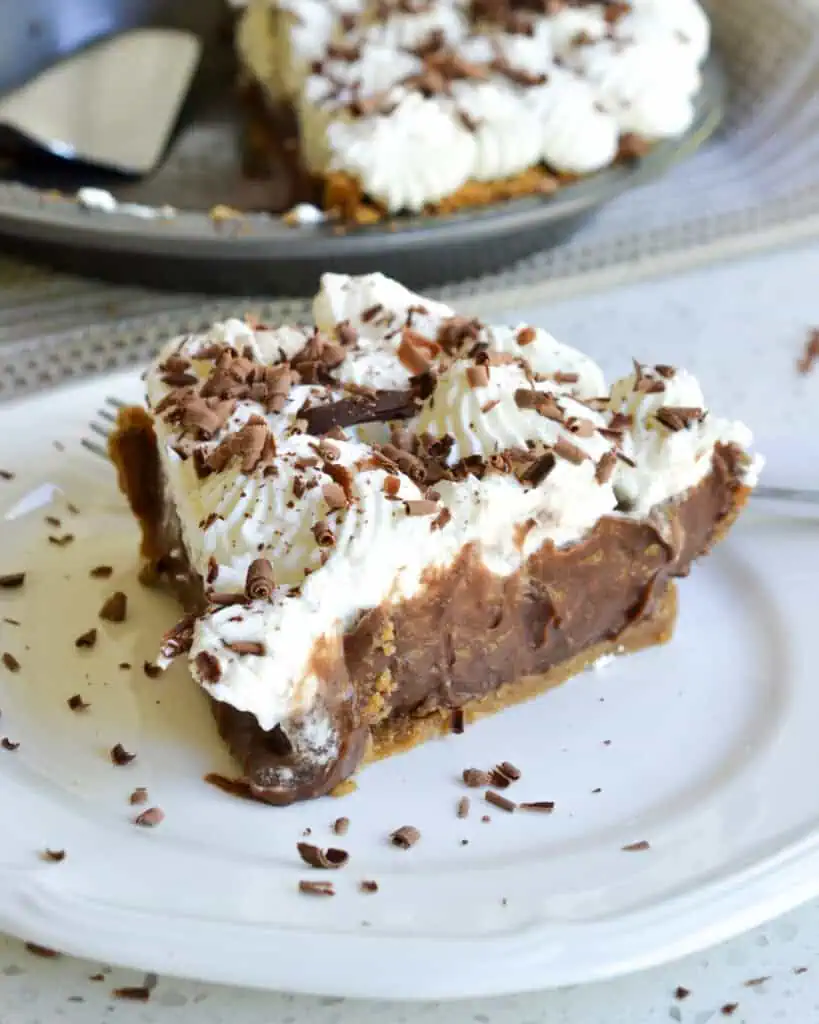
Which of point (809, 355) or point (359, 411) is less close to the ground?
point (359, 411)

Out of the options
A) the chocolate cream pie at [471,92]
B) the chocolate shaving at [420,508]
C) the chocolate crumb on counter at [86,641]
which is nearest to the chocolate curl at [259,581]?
the chocolate shaving at [420,508]

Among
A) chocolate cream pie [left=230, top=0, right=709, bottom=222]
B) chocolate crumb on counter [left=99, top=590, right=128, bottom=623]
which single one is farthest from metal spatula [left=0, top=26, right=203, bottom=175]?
chocolate crumb on counter [left=99, top=590, right=128, bottom=623]

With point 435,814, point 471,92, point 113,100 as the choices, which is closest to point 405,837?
point 435,814

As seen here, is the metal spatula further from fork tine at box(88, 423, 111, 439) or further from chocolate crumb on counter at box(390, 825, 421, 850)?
chocolate crumb on counter at box(390, 825, 421, 850)

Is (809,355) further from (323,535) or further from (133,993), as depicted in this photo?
(133,993)

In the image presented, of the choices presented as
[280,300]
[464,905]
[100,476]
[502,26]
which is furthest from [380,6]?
[464,905]
